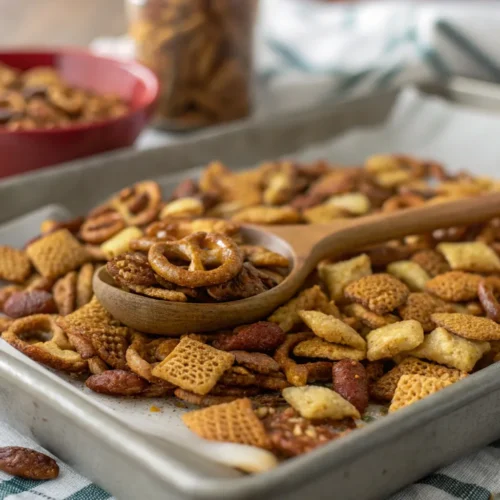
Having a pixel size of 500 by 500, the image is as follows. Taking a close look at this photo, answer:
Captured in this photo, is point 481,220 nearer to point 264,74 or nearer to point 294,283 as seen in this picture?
point 294,283

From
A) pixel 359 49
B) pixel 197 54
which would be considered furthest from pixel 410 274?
pixel 359 49

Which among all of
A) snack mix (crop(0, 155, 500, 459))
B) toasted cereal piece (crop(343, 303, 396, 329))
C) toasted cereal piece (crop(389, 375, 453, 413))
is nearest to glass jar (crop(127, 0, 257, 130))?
snack mix (crop(0, 155, 500, 459))

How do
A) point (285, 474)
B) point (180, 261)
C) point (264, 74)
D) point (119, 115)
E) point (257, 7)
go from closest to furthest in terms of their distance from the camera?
point (285, 474), point (180, 261), point (119, 115), point (257, 7), point (264, 74)

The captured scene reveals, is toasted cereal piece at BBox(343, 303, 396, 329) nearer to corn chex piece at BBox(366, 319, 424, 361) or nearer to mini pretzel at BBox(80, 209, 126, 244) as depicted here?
corn chex piece at BBox(366, 319, 424, 361)

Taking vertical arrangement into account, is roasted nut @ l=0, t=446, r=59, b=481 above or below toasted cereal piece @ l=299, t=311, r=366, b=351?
below

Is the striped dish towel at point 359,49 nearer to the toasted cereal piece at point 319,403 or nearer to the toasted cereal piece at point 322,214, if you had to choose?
the toasted cereal piece at point 322,214

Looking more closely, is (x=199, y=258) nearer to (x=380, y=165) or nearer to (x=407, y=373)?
(x=407, y=373)

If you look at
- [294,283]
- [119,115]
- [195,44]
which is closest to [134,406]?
[294,283]
